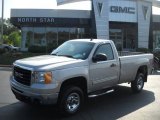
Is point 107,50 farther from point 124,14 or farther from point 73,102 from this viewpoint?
point 124,14

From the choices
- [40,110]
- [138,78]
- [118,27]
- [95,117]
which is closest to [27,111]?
[40,110]

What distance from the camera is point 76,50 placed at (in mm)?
8141

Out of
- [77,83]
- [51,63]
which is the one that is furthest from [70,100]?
[51,63]

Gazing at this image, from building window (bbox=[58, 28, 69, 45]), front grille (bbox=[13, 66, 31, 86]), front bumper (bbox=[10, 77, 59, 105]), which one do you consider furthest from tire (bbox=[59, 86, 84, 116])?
building window (bbox=[58, 28, 69, 45])

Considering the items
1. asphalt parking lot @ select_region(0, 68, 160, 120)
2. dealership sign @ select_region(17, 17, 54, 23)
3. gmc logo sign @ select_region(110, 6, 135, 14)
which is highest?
gmc logo sign @ select_region(110, 6, 135, 14)

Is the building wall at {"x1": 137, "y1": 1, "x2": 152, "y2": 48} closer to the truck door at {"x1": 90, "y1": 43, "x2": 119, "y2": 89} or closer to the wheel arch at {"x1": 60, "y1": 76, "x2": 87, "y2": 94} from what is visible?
the truck door at {"x1": 90, "y1": 43, "x2": 119, "y2": 89}

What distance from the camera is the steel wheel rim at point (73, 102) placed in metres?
7.16

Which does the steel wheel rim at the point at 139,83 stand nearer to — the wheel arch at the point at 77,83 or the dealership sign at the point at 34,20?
the wheel arch at the point at 77,83

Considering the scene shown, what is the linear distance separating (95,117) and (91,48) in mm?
1963

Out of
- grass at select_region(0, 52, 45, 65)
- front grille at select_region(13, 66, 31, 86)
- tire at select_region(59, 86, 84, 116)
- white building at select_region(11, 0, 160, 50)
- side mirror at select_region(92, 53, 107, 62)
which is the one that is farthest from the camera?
white building at select_region(11, 0, 160, 50)

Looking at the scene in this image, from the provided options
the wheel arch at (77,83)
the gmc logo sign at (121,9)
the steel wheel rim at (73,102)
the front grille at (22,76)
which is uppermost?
the gmc logo sign at (121,9)

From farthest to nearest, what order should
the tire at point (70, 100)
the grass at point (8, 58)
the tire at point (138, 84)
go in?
the grass at point (8, 58), the tire at point (138, 84), the tire at point (70, 100)

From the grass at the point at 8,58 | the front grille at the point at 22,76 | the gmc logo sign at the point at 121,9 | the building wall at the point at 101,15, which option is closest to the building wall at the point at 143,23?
the gmc logo sign at the point at 121,9

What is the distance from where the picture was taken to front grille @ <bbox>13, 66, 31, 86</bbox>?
6.80 metres
